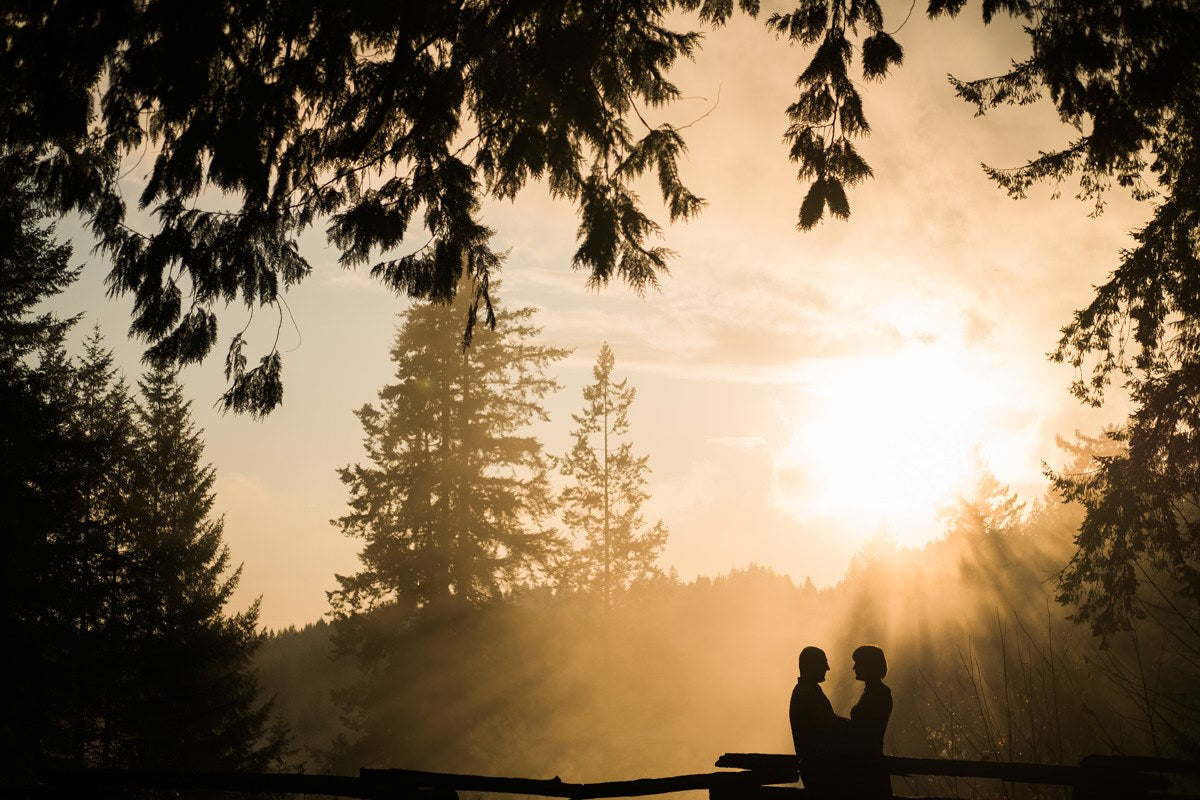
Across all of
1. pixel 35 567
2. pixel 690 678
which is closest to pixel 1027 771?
pixel 35 567

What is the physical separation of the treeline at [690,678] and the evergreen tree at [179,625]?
3.00 metres

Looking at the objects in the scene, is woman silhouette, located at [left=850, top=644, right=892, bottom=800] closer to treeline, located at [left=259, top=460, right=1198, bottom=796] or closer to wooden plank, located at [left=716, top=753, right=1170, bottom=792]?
wooden plank, located at [left=716, top=753, right=1170, bottom=792]

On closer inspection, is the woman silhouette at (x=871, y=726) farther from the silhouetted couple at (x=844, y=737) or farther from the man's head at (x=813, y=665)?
the man's head at (x=813, y=665)

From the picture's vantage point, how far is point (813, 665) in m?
5.71

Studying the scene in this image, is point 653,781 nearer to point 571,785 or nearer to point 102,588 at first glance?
point 571,785

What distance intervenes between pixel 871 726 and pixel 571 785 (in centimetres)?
218

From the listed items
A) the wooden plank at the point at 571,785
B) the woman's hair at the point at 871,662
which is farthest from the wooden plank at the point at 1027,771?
the woman's hair at the point at 871,662

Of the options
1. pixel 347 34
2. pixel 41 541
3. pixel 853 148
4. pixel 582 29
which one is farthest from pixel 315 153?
pixel 41 541

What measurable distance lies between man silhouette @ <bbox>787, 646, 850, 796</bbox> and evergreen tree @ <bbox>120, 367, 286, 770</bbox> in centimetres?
1659

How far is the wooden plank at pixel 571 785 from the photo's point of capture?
17.2 feet

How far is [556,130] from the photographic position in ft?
18.6

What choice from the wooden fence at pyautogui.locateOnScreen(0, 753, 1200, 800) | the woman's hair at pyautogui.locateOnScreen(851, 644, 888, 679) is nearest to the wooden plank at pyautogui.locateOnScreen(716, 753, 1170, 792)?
the wooden fence at pyautogui.locateOnScreen(0, 753, 1200, 800)

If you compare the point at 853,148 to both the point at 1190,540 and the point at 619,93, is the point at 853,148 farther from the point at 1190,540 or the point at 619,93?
the point at 1190,540

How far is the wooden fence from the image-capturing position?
515 centimetres
